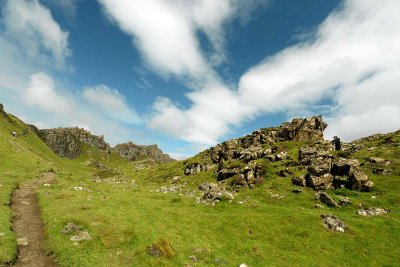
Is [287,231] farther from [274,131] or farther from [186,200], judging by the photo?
[274,131]

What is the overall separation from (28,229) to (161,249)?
49.6ft

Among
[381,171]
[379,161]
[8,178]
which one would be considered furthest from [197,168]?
[8,178]

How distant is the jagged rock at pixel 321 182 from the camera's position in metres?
63.6

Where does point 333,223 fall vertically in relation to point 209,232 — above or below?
above

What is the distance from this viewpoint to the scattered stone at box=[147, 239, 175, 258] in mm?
30672

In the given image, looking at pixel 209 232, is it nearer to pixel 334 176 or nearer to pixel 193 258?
pixel 193 258

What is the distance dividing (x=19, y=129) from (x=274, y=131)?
125 meters

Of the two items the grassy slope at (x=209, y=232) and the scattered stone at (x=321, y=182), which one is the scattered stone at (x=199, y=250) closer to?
the grassy slope at (x=209, y=232)

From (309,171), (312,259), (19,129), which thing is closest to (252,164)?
(309,171)

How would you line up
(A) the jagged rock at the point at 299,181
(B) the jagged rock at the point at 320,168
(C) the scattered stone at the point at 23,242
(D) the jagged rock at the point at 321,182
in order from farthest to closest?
(B) the jagged rock at the point at 320,168
(A) the jagged rock at the point at 299,181
(D) the jagged rock at the point at 321,182
(C) the scattered stone at the point at 23,242

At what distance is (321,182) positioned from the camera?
64.1 metres

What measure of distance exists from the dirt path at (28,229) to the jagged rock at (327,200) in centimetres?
→ 4537

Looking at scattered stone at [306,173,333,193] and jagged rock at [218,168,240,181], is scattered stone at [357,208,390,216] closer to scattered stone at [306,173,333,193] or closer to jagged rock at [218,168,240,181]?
scattered stone at [306,173,333,193]

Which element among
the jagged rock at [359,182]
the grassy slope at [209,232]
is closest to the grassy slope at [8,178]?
the grassy slope at [209,232]
